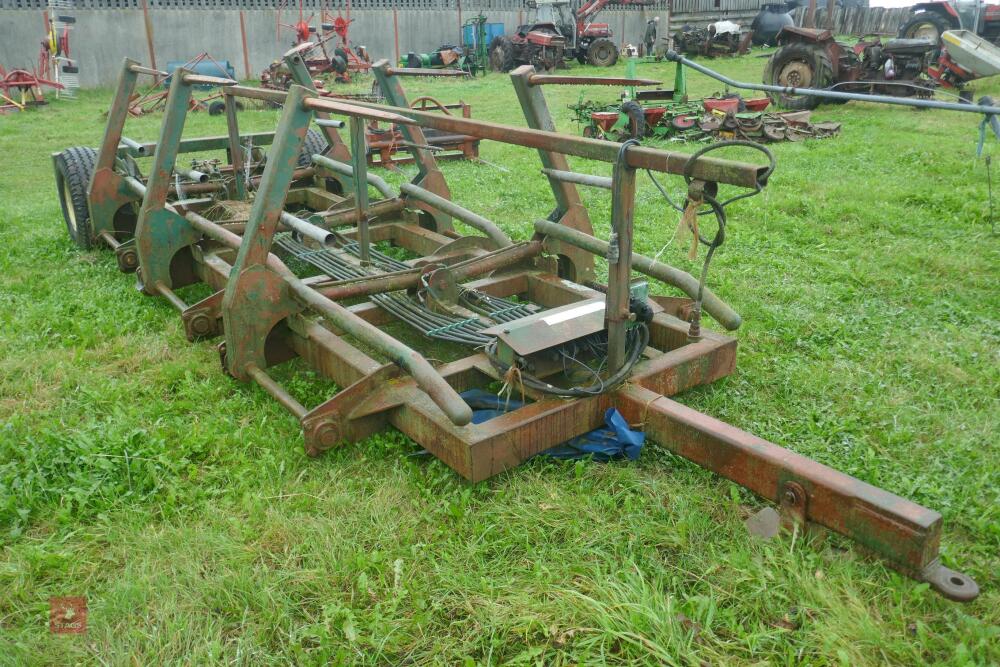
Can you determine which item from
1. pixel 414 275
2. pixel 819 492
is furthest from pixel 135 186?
pixel 819 492

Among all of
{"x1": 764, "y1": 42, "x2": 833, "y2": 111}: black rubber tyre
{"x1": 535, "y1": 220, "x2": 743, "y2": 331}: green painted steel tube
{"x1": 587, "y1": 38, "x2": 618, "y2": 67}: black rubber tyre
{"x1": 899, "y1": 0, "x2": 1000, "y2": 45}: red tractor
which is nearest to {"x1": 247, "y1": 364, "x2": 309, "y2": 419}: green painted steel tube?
{"x1": 535, "y1": 220, "x2": 743, "y2": 331}: green painted steel tube

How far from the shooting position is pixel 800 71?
45.6 ft

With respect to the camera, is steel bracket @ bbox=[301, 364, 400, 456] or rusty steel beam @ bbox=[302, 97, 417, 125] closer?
steel bracket @ bbox=[301, 364, 400, 456]

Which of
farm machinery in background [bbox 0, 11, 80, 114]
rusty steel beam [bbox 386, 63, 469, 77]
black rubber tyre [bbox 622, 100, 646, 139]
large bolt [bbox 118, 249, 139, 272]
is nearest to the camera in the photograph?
rusty steel beam [bbox 386, 63, 469, 77]

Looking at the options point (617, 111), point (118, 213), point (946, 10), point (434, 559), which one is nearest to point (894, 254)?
point (434, 559)

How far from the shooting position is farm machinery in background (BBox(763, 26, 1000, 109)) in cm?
1343

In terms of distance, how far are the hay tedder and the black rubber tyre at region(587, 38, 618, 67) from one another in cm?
1994

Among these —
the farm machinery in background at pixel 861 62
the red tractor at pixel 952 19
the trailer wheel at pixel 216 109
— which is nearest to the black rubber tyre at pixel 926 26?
the red tractor at pixel 952 19

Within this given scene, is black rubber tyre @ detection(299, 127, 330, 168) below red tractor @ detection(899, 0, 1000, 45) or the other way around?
below

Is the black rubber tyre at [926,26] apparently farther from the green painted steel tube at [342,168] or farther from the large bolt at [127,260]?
the large bolt at [127,260]

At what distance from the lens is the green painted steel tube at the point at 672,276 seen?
3.62 meters

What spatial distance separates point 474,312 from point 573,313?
0.79 metres

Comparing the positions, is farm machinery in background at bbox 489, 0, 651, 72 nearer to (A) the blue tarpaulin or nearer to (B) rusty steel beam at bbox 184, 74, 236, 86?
(B) rusty steel beam at bbox 184, 74, 236, 86

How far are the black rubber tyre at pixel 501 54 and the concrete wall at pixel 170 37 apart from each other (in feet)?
8.71
